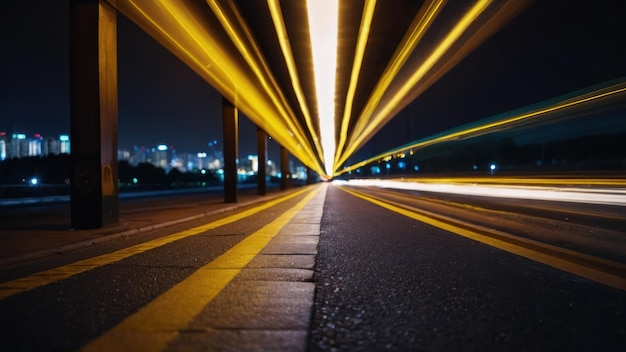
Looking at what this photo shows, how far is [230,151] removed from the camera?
22.8 metres

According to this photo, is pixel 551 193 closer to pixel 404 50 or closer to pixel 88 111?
pixel 404 50

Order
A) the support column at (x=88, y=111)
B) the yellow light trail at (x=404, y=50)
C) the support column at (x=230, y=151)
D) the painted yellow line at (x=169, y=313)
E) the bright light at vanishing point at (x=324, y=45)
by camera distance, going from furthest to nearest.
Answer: the support column at (x=230, y=151) < the yellow light trail at (x=404, y=50) < the bright light at vanishing point at (x=324, y=45) < the support column at (x=88, y=111) < the painted yellow line at (x=169, y=313)

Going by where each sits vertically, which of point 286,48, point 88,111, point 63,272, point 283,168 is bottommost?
point 63,272

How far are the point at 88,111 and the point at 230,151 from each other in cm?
1299

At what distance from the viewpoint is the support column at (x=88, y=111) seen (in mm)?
9727

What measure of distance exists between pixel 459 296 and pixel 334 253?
278 cm

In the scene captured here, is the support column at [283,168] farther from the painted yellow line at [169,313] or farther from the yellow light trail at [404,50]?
the painted yellow line at [169,313]

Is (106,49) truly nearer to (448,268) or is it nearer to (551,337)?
(448,268)

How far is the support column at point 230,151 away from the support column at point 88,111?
12.5 meters

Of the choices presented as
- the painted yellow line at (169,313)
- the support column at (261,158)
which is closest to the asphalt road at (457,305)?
the painted yellow line at (169,313)

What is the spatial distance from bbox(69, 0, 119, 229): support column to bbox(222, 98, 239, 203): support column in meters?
12.5

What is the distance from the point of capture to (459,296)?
431 centimetres

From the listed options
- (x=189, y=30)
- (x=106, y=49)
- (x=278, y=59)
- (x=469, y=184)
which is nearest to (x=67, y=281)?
(x=106, y=49)

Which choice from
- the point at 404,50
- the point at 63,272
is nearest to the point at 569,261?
the point at 63,272
